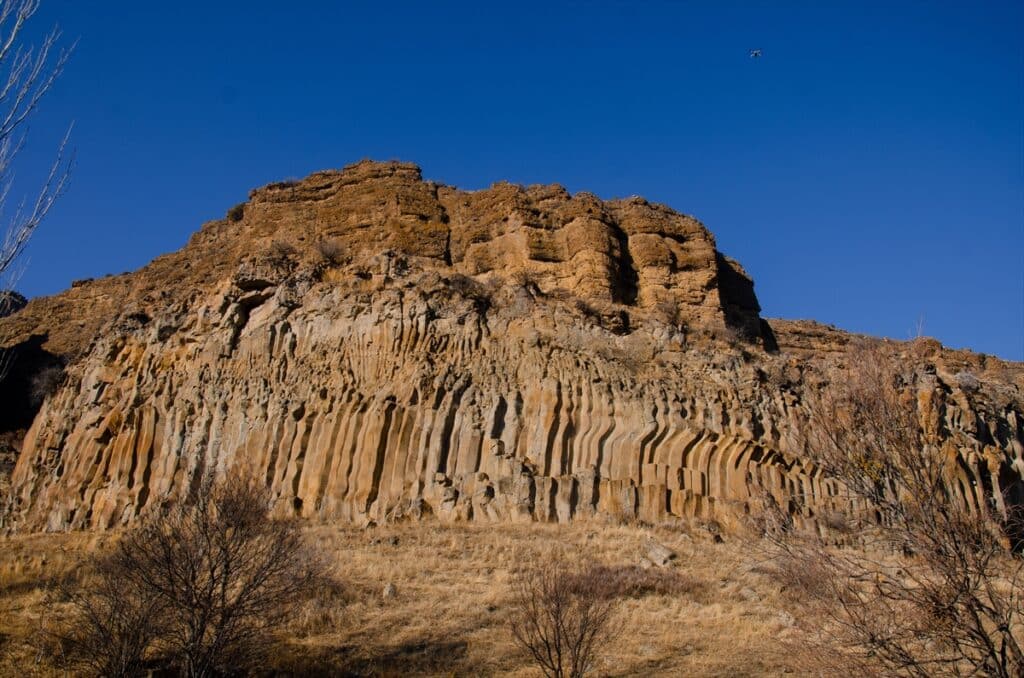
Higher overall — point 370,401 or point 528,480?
point 370,401

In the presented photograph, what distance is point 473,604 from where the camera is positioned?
17719 millimetres

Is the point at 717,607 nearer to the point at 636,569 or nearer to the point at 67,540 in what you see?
the point at 636,569

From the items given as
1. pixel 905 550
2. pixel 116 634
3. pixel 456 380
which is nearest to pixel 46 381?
pixel 456 380

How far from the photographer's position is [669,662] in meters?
14.7

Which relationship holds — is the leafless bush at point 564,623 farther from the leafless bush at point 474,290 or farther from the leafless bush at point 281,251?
the leafless bush at point 281,251

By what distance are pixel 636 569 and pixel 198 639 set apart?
1058 cm

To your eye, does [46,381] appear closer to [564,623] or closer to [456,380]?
[456,380]

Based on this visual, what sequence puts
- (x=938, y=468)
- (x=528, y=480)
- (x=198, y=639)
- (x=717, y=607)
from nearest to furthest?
(x=938, y=468) → (x=198, y=639) → (x=717, y=607) → (x=528, y=480)

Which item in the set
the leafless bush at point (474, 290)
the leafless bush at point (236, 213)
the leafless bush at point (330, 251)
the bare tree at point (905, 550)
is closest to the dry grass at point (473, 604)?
the bare tree at point (905, 550)

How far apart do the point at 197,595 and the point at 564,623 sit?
6.01 meters

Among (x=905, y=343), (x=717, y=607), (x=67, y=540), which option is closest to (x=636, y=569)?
(x=717, y=607)

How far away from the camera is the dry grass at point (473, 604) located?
47.9 feet

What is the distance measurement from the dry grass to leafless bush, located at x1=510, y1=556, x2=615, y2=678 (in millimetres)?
574

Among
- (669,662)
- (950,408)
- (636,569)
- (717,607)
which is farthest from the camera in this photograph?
(950,408)
